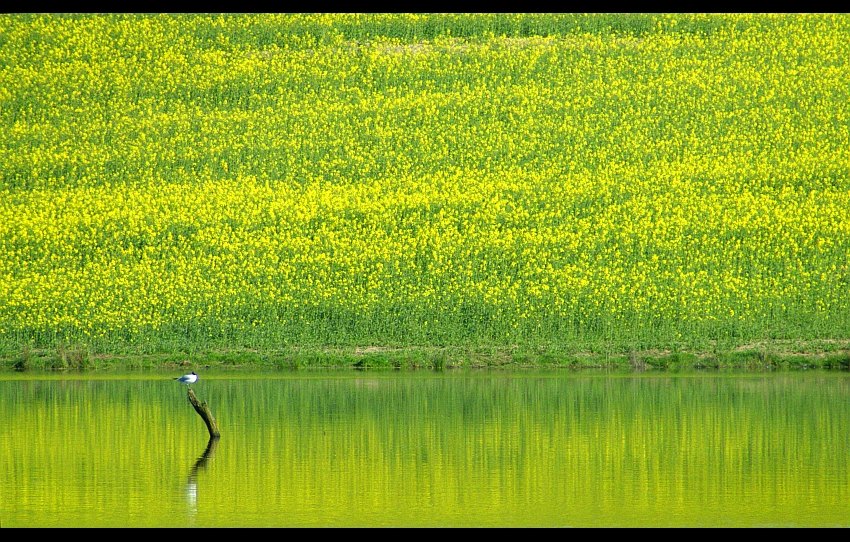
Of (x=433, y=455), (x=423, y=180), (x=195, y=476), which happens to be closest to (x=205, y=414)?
(x=195, y=476)

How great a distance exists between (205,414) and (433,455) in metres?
3.82

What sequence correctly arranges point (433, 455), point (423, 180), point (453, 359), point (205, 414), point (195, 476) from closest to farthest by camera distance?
point (195, 476) < point (433, 455) < point (205, 414) < point (453, 359) < point (423, 180)

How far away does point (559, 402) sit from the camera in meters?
29.5

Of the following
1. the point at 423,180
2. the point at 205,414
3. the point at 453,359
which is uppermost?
the point at 423,180

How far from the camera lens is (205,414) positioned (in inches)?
922

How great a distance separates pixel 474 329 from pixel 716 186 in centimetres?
1148

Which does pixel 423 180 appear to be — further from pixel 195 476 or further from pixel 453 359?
pixel 195 476

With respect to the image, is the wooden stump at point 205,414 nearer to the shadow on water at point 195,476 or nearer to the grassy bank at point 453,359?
the shadow on water at point 195,476

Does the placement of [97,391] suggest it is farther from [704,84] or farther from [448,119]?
[704,84]

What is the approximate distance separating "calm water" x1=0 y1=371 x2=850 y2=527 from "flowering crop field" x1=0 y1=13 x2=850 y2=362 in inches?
345

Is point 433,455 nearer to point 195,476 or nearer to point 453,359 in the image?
point 195,476

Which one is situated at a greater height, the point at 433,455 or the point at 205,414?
the point at 205,414

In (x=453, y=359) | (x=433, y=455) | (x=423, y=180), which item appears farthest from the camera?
(x=423, y=180)

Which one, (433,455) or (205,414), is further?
(205,414)
